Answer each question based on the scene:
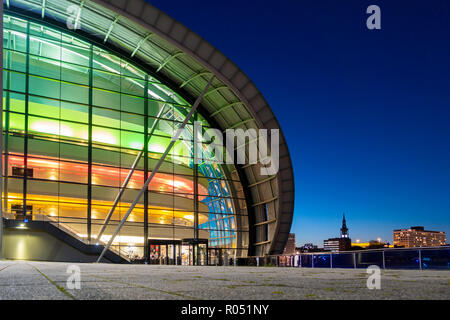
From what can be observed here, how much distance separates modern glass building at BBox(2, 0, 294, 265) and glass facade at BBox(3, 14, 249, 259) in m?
0.07

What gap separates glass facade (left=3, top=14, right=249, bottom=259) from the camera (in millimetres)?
31547

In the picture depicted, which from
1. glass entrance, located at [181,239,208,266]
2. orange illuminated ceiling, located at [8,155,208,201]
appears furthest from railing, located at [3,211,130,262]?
glass entrance, located at [181,239,208,266]

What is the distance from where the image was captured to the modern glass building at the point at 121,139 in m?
30.9

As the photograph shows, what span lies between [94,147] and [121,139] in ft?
7.20

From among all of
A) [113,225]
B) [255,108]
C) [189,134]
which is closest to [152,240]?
[113,225]

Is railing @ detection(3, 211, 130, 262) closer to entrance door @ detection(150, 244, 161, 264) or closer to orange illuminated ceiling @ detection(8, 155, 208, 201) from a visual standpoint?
entrance door @ detection(150, 244, 161, 264)

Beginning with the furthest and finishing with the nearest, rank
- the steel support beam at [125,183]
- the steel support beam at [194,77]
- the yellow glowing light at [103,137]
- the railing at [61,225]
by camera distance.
Answer: the steel support beam at [194,77] → the yellow glowing light at [103,137] → the steel support beam at [125,183] → the railing at [61,225]

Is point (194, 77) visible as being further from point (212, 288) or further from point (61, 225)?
point (212, 288)

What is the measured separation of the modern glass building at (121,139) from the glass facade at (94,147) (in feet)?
0.24

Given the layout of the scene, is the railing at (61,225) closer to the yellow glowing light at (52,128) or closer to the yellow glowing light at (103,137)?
the yellow glowing light at (52,128)

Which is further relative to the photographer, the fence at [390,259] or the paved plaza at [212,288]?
the fence at [390,259]

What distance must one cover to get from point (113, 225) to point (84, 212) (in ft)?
7.11

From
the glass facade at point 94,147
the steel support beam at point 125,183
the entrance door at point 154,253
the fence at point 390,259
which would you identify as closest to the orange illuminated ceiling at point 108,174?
the glass facade at point 94,147
